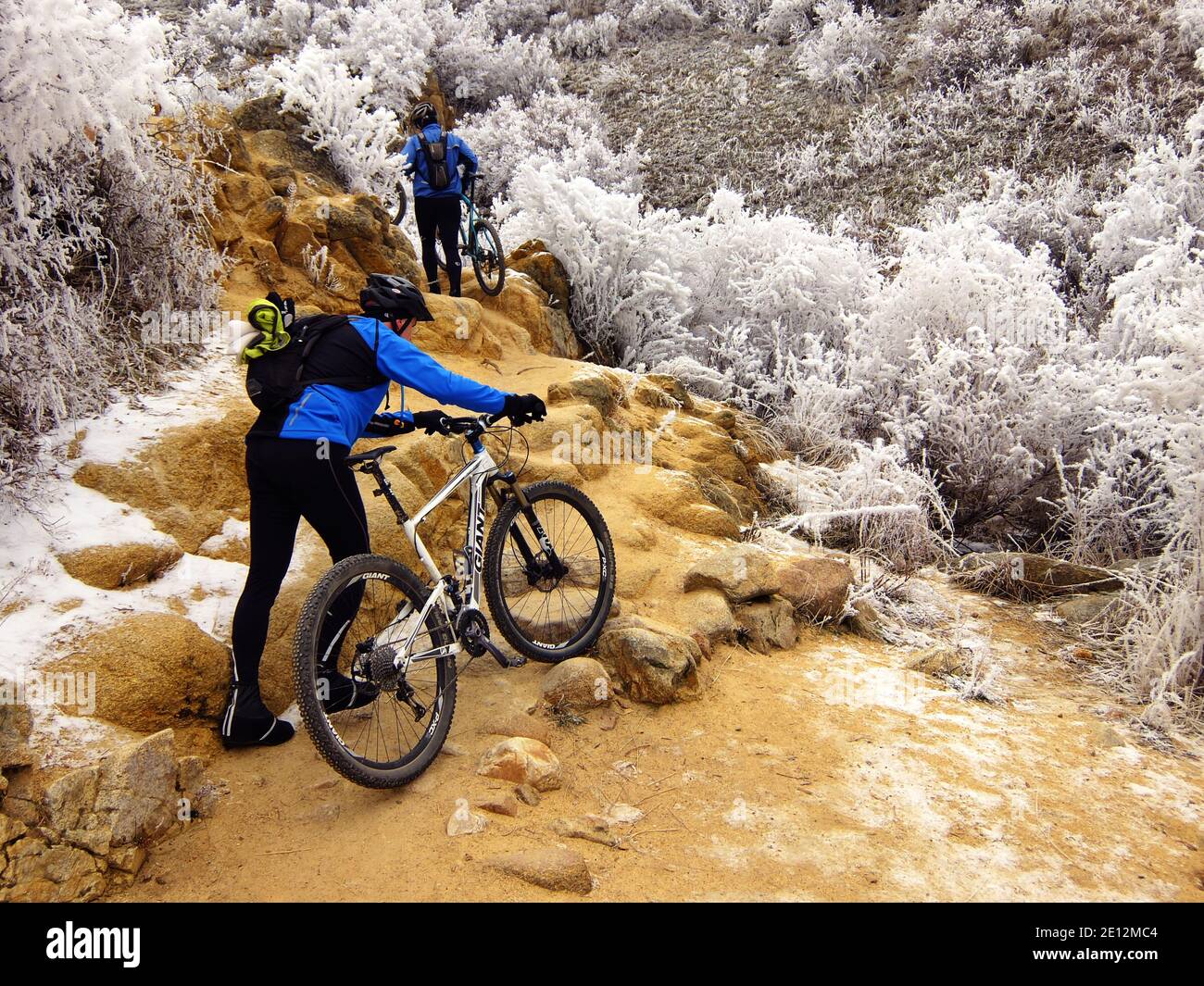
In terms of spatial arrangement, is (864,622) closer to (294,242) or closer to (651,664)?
(651,664)

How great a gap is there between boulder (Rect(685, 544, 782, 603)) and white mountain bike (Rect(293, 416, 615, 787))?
0.73m

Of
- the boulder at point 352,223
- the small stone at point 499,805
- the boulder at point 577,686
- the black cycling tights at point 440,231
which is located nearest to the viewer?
the small stone at point 499,805

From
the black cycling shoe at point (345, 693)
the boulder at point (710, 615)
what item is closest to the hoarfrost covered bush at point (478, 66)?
the boulder at point (710, 615)

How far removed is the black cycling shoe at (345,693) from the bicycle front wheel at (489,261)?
572 centimetres

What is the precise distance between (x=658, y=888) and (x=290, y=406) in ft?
7.12

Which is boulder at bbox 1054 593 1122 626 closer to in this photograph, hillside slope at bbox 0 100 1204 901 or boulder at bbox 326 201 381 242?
hillside slope at bbox 0 100 1204 901

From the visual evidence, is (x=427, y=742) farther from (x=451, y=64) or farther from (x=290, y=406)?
(x=451, y=64)

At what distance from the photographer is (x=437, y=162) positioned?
7578 mm

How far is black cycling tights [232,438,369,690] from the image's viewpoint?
315 cm

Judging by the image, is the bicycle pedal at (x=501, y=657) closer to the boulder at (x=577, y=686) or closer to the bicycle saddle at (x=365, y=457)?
the boulder at (x=577, y=686)

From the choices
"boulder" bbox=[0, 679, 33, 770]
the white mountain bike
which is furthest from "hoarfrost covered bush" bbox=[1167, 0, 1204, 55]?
"boulder" bbox=[0, 679, 33, 770]

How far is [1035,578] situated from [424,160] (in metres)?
6.17

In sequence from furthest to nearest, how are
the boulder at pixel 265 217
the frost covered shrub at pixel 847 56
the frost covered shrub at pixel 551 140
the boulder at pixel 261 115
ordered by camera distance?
the frost covered shrub at pixel 847 56
the frost covered shrub at pixel 551 140
the boulder at pixel 261 115
the boulder at pixel 265 217

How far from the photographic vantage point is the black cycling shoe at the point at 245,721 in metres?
3.26
